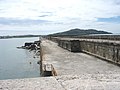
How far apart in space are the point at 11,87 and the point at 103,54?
10.7 meters

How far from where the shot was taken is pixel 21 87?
3459mm

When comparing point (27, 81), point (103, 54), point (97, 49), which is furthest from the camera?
point (97, 49)

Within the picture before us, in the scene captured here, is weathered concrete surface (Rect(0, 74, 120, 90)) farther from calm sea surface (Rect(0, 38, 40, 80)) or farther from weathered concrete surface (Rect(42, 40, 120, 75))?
calm sea surface (Rect(0, 38, 40, 80))

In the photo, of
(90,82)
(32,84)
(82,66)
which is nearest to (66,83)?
(90,82)

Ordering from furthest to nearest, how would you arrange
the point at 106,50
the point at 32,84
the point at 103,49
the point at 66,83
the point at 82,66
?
the point at 103,49
the point at 106,50
the point at 82,66
the point at 66,83
the point at 32,84

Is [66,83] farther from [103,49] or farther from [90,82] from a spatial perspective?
[103,49]

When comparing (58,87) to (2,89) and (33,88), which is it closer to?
(33,88)

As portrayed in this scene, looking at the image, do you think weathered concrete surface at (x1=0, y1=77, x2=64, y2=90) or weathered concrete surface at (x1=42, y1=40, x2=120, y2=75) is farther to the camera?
weathered concrete surface at (x1=42, y1=40, x2=120, y2=75)

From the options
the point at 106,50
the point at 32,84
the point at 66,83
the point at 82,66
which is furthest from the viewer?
the point at 106,50

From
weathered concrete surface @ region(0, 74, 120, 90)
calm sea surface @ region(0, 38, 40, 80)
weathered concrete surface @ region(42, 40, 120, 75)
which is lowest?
calm sea surface @ region(0, 38, 40, 80)

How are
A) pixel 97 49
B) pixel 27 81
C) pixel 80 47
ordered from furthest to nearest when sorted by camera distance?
pixel 80 47, pixel 97 49, pixel 27 81

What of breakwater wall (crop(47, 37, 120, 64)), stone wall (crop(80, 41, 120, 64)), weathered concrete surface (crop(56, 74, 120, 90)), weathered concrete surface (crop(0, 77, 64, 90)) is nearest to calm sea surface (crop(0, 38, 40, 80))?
breakwater wall (crop(47, 37, 120, 64))

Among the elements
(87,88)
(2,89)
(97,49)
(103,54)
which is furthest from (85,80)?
(97,49)

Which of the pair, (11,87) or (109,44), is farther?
(109,44)
